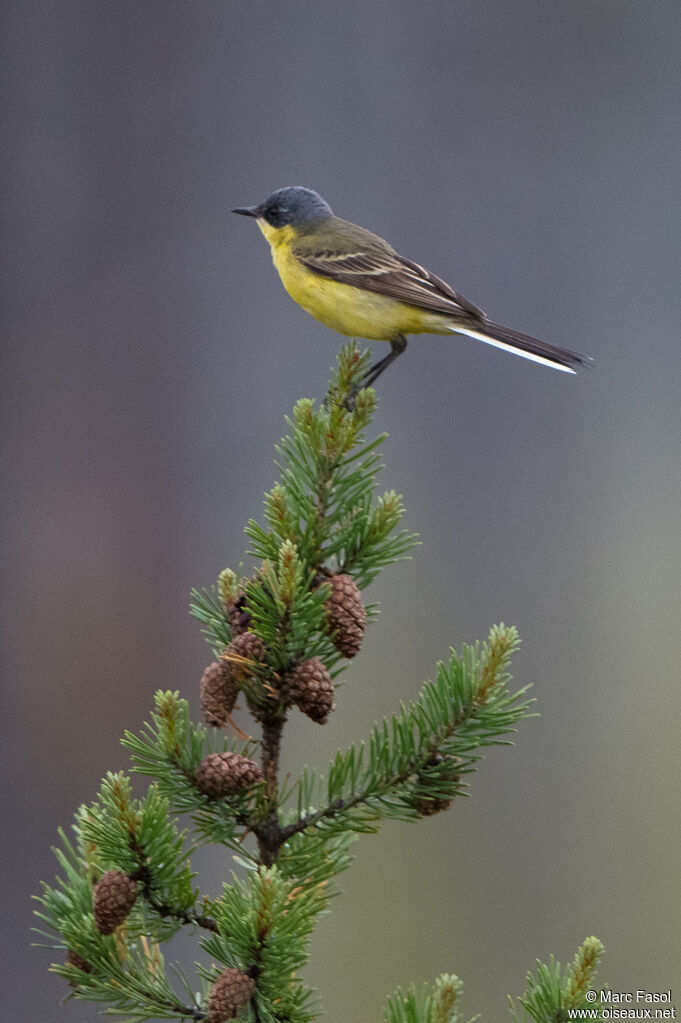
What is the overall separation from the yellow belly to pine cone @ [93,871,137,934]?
1.17 meters

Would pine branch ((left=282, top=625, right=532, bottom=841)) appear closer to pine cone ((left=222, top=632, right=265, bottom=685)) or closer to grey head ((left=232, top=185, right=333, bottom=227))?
pine cone ((left=222, top=632, right=265, bottom=685))

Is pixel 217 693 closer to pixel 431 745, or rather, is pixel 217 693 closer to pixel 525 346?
pixel 431 745

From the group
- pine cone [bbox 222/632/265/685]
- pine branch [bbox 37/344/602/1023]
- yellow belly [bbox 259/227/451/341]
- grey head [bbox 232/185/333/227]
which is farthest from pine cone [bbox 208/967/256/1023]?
grey head [bbox 232/185/333/227]

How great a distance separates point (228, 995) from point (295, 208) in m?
1.61

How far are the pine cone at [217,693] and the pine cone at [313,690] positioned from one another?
0.07m

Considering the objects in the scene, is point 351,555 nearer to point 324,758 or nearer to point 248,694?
point 248,694

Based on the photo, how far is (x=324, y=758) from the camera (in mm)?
2902

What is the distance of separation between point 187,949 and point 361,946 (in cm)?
45

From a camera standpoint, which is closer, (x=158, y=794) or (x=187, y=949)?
(x=158, y=794)

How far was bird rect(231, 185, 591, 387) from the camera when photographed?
6.04ft

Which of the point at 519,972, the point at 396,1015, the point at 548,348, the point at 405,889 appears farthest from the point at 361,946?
the point at 396,1015

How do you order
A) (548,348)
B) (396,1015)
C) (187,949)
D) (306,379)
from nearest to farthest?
(396,1015) → (548,348) → (187,949) → (306,379)

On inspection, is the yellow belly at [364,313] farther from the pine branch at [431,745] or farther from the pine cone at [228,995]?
the pine cone at [228,995]

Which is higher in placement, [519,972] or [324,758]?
[324,758]
